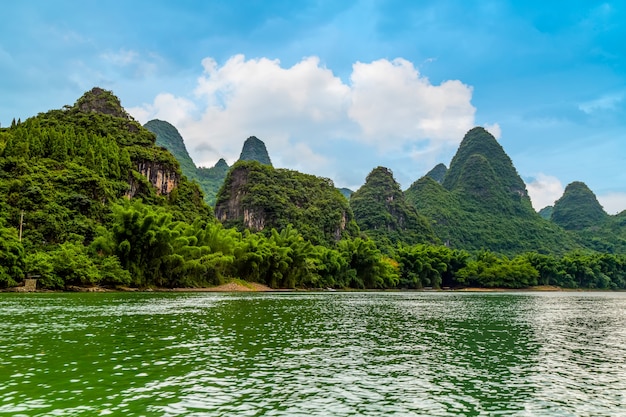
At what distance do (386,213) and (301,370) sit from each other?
14426 centimetres

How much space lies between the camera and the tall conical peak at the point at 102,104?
104875 millimetres

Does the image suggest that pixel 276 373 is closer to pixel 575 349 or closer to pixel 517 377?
pixel 517 377

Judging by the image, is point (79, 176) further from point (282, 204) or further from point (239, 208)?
point (239, 208)

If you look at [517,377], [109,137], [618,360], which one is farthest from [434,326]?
[109,137]

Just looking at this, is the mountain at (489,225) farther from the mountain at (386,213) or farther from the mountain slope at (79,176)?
the mountain slope at (79,176)

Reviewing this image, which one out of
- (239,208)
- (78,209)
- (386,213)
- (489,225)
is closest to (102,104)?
(239,208)

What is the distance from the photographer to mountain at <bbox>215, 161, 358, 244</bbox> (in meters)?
115

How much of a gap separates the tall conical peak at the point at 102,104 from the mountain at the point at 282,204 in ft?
106

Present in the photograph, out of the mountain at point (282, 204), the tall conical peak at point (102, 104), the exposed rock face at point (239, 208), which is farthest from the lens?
the exposed rock face at point (239, 208)

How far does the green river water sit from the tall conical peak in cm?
9213

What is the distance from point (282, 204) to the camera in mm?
116062

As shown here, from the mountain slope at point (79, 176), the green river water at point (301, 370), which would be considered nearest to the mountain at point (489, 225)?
the mountain slope at point (79, 176)

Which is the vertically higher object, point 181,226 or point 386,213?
point 386,213

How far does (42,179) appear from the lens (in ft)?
190
